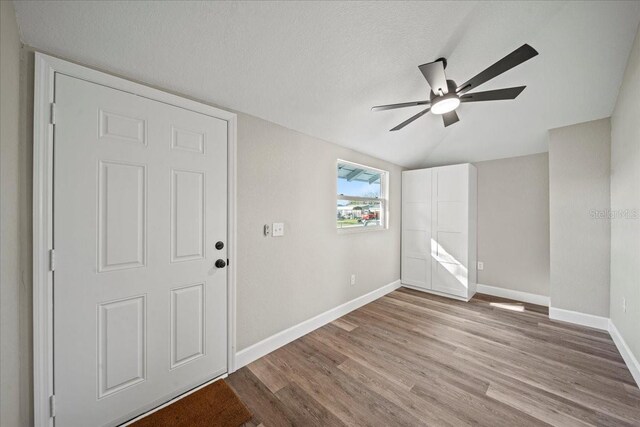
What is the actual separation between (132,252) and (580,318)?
14.7ft

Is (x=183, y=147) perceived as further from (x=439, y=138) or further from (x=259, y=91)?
(x=439, y=138)

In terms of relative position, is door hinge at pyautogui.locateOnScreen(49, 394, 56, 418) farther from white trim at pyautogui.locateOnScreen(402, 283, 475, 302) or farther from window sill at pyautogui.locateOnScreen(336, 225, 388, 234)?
white trim at pyautogui.locateOnScreen(402, 283, 475, 302)

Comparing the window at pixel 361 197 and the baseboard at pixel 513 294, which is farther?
the baseboard at pixel 513 294

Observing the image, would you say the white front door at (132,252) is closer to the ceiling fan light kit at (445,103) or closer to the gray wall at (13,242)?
the gray wall at (13,242)

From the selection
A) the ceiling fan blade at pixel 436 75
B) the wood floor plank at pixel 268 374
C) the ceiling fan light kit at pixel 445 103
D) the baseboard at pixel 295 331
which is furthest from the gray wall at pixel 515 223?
the wood floor plank at pixel 268 374

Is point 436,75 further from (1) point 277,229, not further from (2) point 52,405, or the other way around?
(2) point 52,405

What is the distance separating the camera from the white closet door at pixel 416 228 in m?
3.77

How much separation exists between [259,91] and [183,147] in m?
0.73

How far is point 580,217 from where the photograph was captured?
8.84 feet

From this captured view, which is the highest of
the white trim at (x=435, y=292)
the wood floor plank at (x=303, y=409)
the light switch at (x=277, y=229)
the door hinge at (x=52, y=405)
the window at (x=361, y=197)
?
the window at (x=361, y=197)

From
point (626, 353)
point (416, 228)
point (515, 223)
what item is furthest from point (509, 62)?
point (515, 223)

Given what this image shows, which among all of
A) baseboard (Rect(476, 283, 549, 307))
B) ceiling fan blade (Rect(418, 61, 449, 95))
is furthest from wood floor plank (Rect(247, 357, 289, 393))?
baseboard (Rect(476, 283, 549, 307))

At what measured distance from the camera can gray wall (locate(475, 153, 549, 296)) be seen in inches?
131

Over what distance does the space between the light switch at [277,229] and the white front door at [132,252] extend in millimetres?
470
